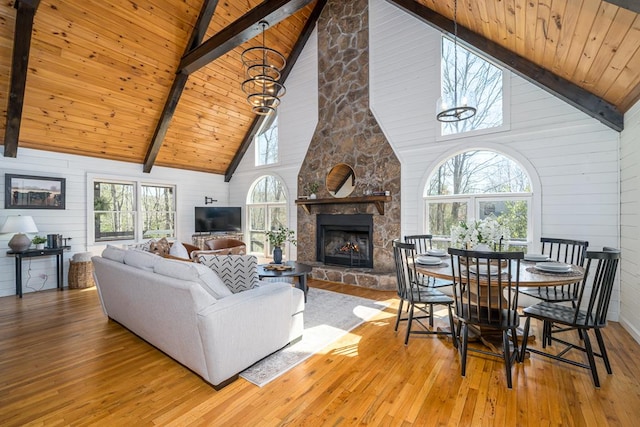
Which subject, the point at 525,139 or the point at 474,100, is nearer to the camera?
the point at 525,139

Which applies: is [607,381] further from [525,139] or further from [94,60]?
[94,60]

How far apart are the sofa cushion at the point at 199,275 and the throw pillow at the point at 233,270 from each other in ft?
0.53

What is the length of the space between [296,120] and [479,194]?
169 inches

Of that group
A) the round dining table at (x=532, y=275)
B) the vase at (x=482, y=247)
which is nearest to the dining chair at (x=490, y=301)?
the round dining table at (x=532, y=275)

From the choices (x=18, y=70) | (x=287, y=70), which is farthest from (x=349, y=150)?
(x=18, y=70)

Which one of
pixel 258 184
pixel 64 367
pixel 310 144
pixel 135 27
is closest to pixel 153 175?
pixel 258 184

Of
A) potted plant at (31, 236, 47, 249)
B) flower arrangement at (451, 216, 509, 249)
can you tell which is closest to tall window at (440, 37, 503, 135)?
flower arrangement at (451, 216, 509, 249)

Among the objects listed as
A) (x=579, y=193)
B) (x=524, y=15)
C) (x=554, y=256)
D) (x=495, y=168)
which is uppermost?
(x=524, y=15)

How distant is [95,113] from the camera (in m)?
5.41

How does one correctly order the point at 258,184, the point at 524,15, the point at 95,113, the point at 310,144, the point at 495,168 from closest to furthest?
the point at 524,15 < the point at 495,168 < the point at 95,113 < the point at 310,144 < the point at 258,184

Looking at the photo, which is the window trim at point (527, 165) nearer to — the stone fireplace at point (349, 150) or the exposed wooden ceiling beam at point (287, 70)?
the stone fireplace at point (349, 150)

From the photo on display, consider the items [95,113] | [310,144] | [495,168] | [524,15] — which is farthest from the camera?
[310,144]

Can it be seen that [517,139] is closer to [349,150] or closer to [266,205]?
[349,150]

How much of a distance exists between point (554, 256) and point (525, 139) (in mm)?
1702
